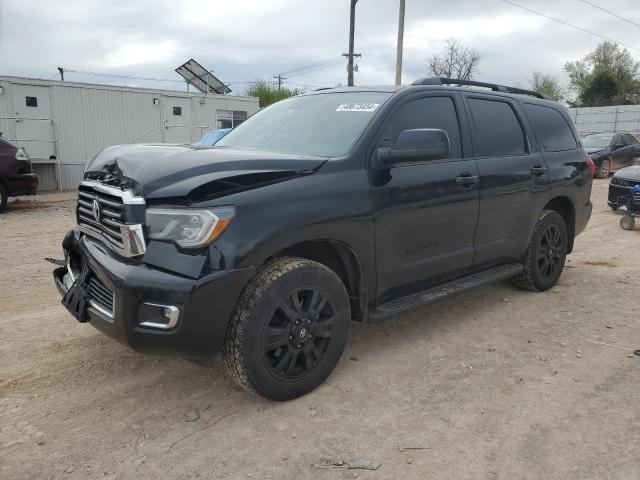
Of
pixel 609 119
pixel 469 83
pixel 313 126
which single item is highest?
pixel 609 119

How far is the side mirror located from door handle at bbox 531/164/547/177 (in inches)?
68.5

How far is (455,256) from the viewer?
406cm

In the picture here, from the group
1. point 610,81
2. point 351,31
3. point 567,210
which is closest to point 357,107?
point 567,210

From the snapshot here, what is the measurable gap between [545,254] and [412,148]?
256 centimetres

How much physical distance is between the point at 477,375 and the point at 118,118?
15261 millimetres

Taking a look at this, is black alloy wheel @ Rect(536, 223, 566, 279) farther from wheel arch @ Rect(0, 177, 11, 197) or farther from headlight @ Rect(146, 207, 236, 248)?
wheel arch @ Rect(0, 177, 11, 197)

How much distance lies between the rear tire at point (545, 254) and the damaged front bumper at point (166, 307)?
3271 millimetres

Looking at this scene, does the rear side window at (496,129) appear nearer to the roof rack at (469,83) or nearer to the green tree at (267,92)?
the roof rack at (469,83)

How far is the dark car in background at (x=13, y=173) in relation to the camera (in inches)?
424

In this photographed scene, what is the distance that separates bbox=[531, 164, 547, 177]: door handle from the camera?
15.6 feet

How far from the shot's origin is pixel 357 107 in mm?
3748

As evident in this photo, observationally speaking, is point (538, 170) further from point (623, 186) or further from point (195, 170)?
point (623, 186)

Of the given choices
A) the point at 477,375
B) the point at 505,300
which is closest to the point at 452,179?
the point at 477,375

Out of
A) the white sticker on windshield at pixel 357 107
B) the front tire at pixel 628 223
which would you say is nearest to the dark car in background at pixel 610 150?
the front tire at pixel 628 223
